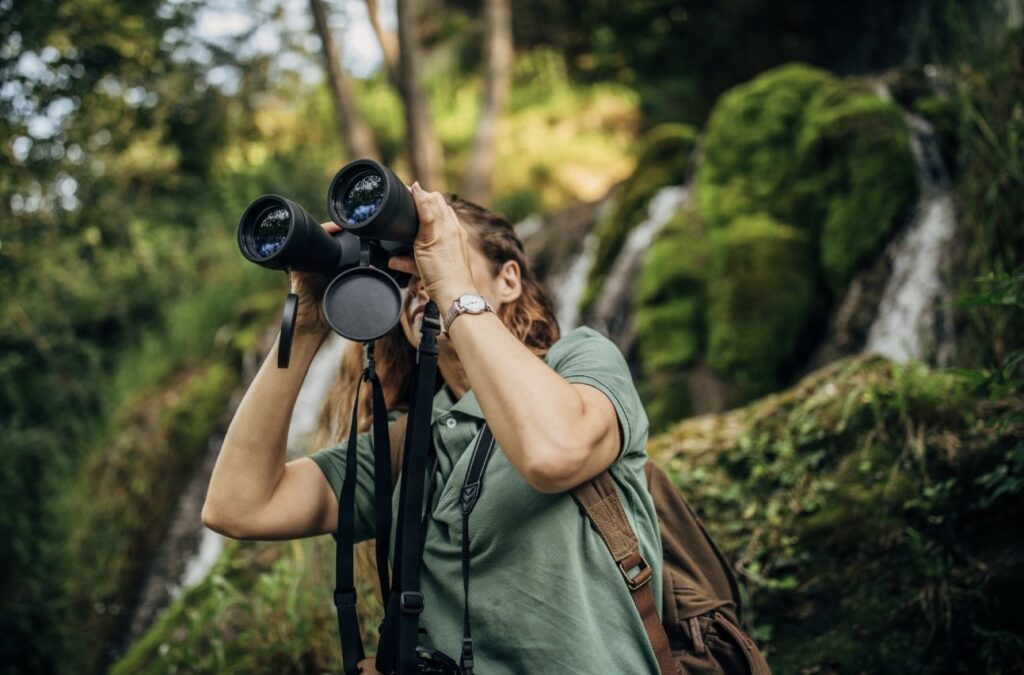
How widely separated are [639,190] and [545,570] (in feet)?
18.6

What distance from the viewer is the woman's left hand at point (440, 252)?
1.73 metres

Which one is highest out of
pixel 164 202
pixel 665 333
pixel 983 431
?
pixel 164 202

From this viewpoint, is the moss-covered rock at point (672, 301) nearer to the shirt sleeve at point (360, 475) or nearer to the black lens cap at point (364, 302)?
the shirt sleeve at point (360, 475)

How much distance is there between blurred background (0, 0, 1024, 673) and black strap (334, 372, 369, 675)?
115 centimetres

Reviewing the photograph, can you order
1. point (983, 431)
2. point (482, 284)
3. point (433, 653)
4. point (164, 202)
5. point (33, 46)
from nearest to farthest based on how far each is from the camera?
point (433, 653)
point (482, 284)
point (983, 431)
point (33, 46)
point (164, 202)

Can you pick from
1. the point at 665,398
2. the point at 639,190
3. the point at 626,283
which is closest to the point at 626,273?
the point at 626,283

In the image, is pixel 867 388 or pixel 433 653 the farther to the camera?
pixel 867 388

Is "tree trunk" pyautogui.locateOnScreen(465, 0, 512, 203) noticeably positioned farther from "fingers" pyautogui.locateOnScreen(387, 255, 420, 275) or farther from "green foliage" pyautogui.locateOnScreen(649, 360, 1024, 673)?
"fingers" pyautogui.locateOnScreen(387, 255, 420, 275)

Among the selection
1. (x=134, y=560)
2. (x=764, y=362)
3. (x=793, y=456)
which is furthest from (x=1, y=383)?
(x=793, y=456)

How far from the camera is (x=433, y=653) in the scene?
1.75m

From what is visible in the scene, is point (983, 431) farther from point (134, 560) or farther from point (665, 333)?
point (134, 560)

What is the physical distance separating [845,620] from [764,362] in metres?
2.85

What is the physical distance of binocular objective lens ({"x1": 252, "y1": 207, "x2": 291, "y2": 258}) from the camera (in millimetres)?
1785

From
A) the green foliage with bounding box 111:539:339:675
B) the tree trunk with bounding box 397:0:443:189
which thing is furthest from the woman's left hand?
the tree trunk with bounding box 397:0:443:189
